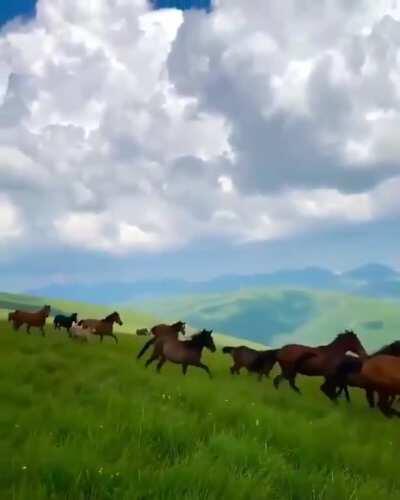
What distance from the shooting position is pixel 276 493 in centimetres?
730

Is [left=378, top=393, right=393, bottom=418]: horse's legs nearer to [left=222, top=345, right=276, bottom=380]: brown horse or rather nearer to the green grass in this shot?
the green grass

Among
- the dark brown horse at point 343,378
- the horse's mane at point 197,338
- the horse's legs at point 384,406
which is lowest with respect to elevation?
the horse's legs at point 384,406

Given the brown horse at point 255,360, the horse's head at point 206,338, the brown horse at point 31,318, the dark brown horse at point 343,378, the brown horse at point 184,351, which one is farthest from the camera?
the brown horse at point 31,318

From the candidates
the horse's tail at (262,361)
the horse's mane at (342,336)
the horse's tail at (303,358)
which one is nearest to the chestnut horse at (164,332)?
the horse's tail at (262,361)

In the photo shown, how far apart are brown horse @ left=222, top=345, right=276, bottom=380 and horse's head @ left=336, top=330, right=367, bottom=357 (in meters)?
3.71

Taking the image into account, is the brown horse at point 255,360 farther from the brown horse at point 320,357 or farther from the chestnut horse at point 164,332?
the brown horse at point 320,357

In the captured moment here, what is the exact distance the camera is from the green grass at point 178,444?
22.5 ft

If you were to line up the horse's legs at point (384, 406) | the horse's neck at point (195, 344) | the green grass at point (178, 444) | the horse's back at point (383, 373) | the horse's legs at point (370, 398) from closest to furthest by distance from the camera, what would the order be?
the green grass at point (178, 444)
the horse's back at point (383, 373)
the horse's legs at point (384, 406)
the horse's legs at point (370, 398)
the horse's neck at point (195, 344)

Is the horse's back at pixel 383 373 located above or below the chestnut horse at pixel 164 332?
below

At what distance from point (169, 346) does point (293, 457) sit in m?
10.9

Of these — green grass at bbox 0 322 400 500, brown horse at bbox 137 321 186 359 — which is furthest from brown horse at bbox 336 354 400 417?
brown horse at bbox 137 321 186 359

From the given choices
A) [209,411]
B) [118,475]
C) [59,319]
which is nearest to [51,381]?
[209,411]

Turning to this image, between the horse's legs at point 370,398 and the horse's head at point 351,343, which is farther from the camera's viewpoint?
the horse's head at point 351,343

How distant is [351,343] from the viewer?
61.3 feet
